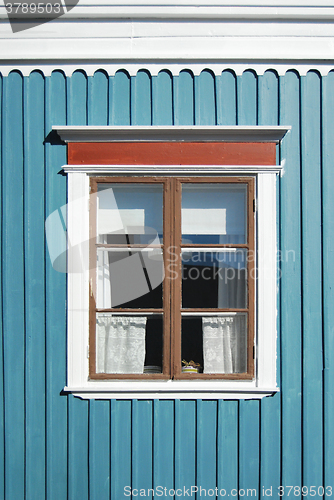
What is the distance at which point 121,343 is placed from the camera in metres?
2.52

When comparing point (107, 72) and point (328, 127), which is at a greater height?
point (107, 72)

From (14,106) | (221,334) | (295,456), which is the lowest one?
(295,456)

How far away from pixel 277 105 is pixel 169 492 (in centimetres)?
276

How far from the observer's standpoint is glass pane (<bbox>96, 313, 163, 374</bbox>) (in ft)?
8.26

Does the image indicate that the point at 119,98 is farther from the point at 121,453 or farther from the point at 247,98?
the point at 121,453

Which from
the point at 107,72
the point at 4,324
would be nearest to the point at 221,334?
the point at 4,324

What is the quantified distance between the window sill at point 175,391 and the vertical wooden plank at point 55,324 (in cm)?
15

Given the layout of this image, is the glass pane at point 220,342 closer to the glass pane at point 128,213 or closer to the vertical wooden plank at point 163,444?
the vertical wooden plank at point 163,444

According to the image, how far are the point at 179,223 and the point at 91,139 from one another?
33.6 inches

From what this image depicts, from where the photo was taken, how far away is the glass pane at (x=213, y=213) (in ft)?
8.39

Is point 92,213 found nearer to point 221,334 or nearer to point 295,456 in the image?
point 221,334

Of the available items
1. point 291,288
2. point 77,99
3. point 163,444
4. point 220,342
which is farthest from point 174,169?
point 163,444

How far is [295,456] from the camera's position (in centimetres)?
241

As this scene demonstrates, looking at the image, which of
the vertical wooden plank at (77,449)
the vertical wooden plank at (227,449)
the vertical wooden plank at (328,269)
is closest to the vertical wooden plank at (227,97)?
the vertical wooden plank at (328,269)
